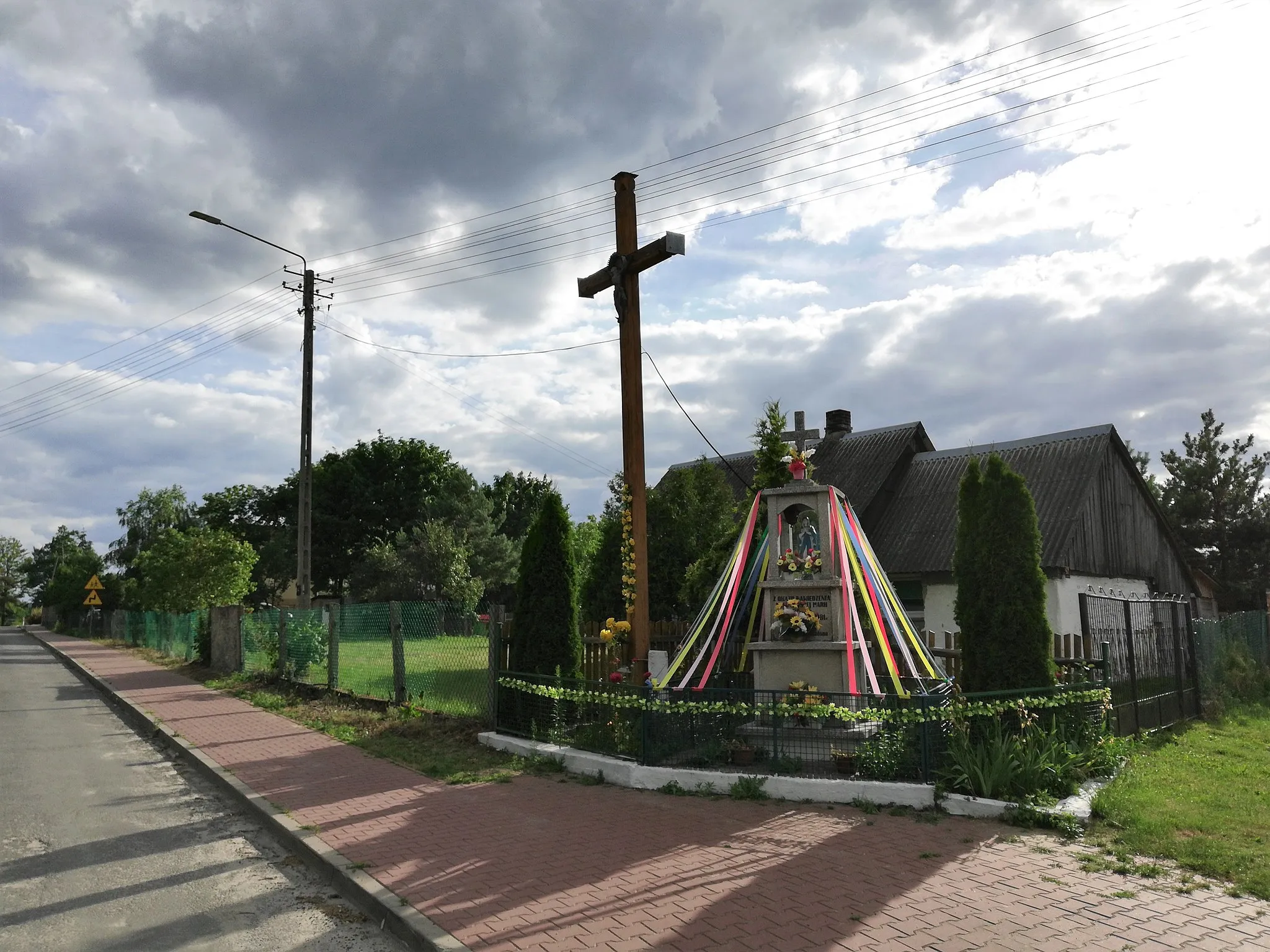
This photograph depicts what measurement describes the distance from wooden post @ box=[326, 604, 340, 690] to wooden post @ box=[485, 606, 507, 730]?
5278 mm

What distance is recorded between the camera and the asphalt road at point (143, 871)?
5.22 meters

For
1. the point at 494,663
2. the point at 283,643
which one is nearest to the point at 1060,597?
the point at 494,663

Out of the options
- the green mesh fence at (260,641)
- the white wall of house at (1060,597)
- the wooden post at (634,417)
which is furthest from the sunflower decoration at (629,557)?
the white wall of house at (1060,597)

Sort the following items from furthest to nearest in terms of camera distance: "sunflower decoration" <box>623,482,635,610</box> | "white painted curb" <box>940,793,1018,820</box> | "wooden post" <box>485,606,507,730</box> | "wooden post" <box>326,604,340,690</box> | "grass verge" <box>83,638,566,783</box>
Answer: "wooden post" <box>326,604,340,690</box> < "wooden post" <box>485,606,507,730</box> < "sunflower decoration" <box>623,482,635,610</box> < "grass verge" <box>83,638,566,783</box> < "white painted curb" <box>940,793,1018,820</box>

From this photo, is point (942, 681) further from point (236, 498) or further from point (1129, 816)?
point (236, 498)

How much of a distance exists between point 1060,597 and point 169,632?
26703 mm

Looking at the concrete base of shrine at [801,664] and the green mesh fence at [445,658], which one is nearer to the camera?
the concrete base of shrine at [801,664]

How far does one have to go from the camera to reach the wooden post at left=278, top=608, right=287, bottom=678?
18.1 meters

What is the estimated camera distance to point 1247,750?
1048cm

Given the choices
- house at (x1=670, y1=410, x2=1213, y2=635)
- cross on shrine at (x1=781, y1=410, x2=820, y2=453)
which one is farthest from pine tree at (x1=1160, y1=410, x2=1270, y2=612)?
cross on shrine at (x1=781, y1=410, x2=820, y2=453)

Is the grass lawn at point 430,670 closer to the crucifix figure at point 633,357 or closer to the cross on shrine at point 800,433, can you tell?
the crucifix figure at point 633,357

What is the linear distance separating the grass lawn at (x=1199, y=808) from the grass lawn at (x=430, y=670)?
7.21 m

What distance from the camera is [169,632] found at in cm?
2989

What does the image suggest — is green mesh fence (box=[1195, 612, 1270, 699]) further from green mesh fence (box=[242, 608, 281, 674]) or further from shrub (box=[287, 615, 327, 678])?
green mesh fence (box=[242, 608, 281, 674])
